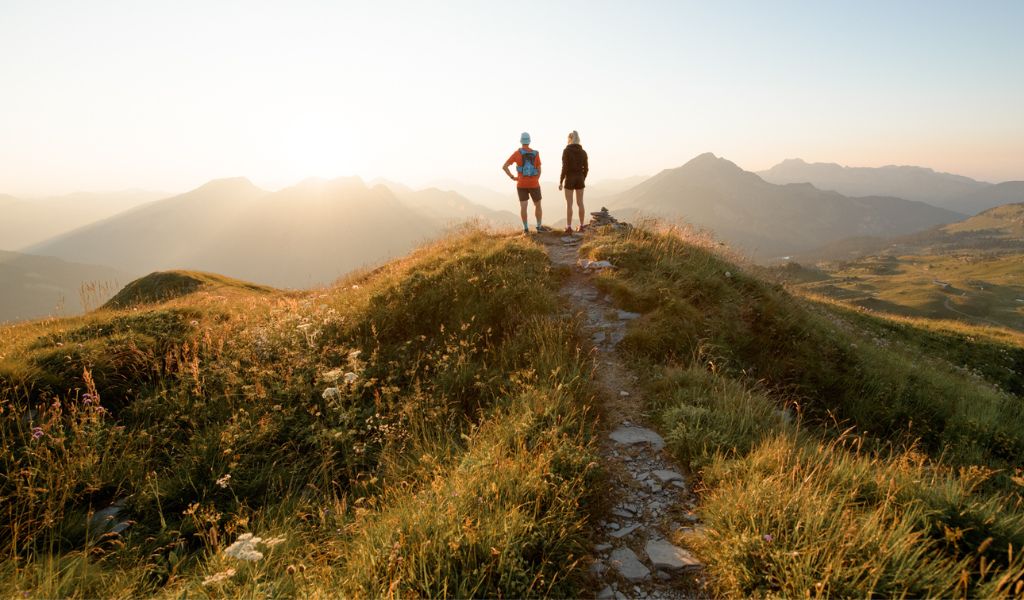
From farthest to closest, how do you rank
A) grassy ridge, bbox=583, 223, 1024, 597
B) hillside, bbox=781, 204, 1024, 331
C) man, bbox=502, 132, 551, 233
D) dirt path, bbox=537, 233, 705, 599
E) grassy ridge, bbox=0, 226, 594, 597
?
hillside, bbox=781, 204, 1024, 331
man, bbox=502, 132, 551, 233
dirt path, bbox=537, 233, 705, 599
grassy ridge, bbox=0, 226, 594, 597
grassy ridge, bbox=583, 223, 1024, 597

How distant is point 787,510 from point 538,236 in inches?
519

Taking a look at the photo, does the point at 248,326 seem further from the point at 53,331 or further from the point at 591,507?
the point at 591,507

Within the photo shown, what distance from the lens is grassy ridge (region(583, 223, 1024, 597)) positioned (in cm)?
300

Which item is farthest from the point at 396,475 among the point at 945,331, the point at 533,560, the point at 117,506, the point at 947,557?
the point at 945,331

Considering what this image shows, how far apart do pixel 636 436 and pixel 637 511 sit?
135 cm

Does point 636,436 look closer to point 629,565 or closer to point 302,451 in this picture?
point 629,565

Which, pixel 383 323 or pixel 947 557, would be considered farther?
pixel 383 323

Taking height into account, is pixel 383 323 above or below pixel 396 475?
above

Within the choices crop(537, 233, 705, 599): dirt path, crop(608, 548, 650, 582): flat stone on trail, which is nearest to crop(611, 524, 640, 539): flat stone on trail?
crop(537, 233, 705, 599): dirt path

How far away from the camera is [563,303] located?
9.55m

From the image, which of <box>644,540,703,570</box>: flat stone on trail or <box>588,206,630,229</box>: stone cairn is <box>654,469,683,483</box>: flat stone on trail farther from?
<box>588,206,630,229</box>: stone cairn

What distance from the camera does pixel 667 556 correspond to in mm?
3703

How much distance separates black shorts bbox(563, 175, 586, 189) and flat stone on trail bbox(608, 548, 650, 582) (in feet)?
42.5

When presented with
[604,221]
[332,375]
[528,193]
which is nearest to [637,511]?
[332,375]
